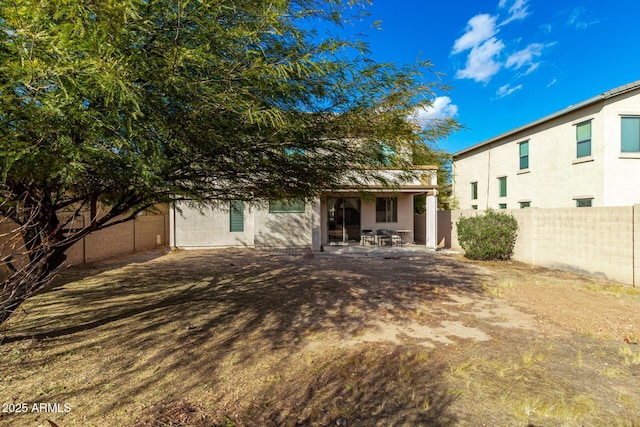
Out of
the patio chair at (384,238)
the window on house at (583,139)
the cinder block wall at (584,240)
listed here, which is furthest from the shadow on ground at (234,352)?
the window on house at (583,139)

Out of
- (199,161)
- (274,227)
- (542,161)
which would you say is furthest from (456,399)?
(542,161)

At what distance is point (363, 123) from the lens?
153 inches

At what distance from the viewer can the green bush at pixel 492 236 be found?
1167 centimetres

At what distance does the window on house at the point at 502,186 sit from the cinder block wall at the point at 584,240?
7059mm

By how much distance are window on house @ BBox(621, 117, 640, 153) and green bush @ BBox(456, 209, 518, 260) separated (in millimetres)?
5351

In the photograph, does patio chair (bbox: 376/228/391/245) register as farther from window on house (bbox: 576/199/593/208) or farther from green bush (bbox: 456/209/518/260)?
window on house (bbox: 576/199/593/208)

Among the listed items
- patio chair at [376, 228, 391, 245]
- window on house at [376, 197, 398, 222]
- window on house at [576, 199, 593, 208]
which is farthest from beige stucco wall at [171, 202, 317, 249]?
window on house at [576, 199, 593, 208]

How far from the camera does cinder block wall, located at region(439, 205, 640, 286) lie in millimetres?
7887

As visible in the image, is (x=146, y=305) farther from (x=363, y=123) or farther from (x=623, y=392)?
(x=623, y=392)

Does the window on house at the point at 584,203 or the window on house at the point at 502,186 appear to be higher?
the window on house at the point at 502,186

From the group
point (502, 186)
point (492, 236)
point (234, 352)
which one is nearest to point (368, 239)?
point (492, 236)

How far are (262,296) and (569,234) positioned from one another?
973 cm

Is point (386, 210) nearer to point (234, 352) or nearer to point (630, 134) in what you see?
point (630, 134)

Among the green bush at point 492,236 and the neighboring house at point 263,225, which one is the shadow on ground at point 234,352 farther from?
the neighboring house at point 263,225
